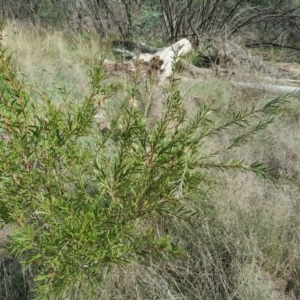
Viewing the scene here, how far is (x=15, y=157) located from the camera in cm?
128

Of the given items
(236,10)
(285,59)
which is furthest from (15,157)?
(236,10)

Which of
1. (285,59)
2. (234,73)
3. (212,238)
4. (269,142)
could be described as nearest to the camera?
(212,238)

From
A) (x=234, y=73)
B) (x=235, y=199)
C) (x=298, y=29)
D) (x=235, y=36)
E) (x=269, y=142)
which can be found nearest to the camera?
(x=235, y=199)

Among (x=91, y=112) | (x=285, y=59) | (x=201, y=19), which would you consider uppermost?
(x=91, y=112)

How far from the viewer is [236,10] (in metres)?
8.98

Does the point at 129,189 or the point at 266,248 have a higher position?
the point at 129,189

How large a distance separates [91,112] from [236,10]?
27.7ft

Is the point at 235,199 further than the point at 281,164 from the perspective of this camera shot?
No

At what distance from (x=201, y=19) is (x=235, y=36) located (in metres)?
0.83

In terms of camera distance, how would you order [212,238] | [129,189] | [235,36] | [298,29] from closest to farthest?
1. [129,189]
2. [212,238]
3. [235,36]
4. [298,29]

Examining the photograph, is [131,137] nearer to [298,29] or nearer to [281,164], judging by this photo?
[281,164]

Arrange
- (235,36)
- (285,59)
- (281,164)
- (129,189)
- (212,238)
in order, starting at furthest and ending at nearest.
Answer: (235,36), (285,59), (281,164), (212,238), (129,189)

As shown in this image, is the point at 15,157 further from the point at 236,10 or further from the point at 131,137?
the point at 236,10

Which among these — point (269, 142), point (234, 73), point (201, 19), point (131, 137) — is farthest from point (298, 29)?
point (131, 137)
